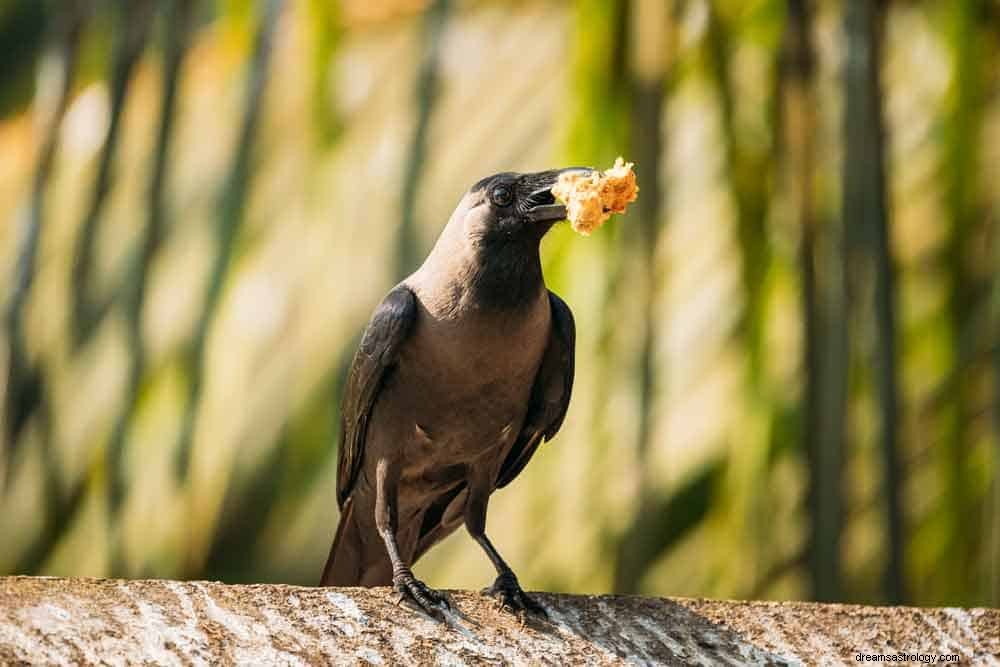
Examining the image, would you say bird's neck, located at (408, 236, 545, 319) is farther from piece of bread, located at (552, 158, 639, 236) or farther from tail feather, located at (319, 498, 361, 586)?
tail feather, located at (319, 498, 361, 586)

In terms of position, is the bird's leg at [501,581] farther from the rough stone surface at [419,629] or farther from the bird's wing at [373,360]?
→ the bird's wing at [373,360]

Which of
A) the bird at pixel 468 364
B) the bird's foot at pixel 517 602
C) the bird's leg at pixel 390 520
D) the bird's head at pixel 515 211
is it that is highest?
the bird's head at pixel 515 211

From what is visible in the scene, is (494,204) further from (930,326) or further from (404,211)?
(930,326)

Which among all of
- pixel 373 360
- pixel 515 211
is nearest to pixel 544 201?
pixel 515 211

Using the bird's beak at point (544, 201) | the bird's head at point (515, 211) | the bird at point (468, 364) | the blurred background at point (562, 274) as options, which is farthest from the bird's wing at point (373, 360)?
the blurred background at point (562, 274)

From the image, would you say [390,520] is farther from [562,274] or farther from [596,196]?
[562,274]

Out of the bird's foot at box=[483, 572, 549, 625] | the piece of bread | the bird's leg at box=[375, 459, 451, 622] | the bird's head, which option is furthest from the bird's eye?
the bird's foot at box=[483, 572, 549, 625]

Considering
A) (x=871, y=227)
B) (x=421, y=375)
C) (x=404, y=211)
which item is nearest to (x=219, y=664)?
(x=421, y=375)

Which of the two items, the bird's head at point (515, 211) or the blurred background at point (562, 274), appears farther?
the blurred background at point (562, 274)
